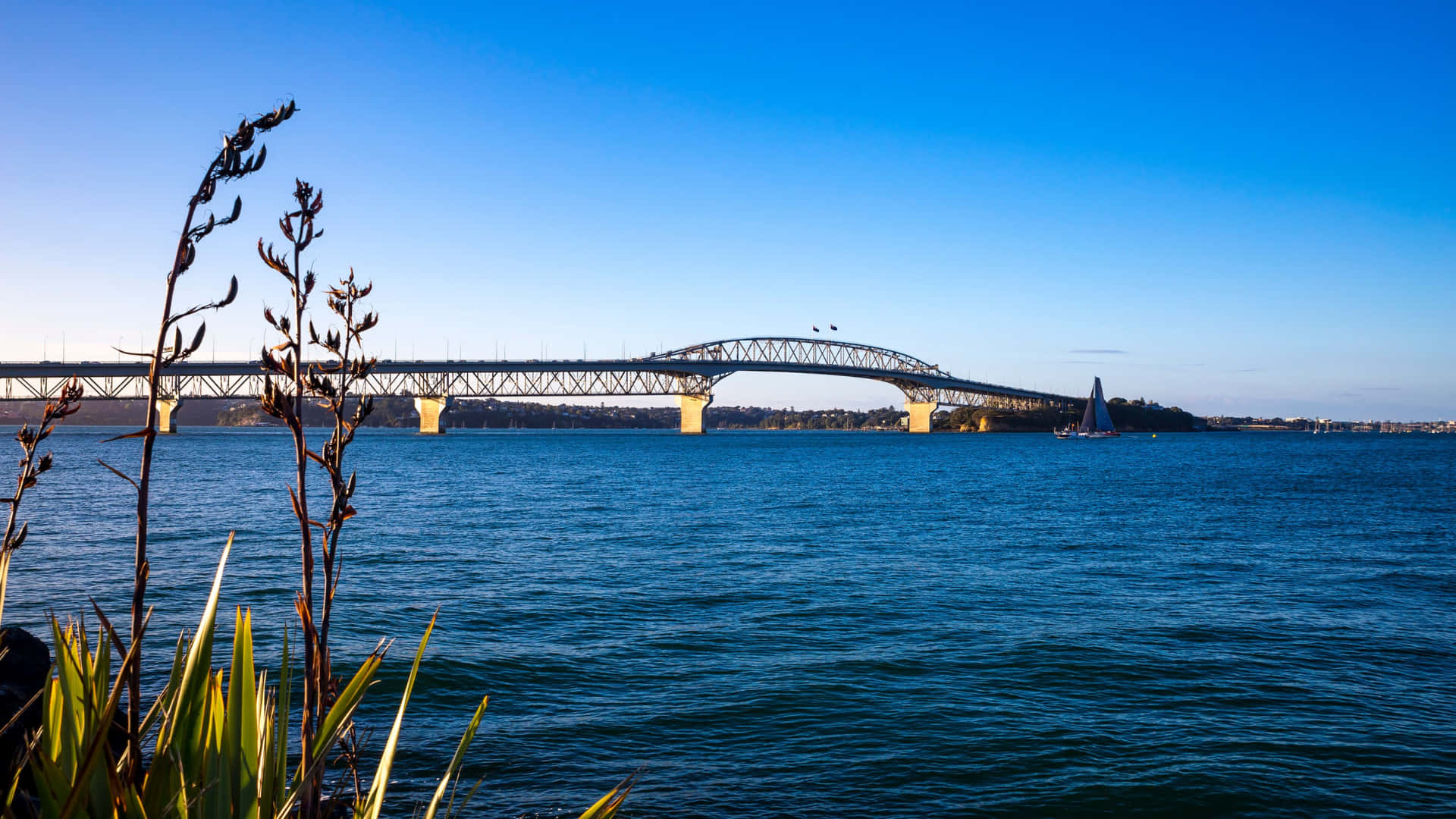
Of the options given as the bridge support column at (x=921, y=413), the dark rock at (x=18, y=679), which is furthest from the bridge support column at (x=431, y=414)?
the dark rock at (x=18, y=679)

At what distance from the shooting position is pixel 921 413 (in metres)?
177

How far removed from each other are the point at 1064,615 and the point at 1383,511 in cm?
2827

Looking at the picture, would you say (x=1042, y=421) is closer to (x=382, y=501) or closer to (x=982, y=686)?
(x=382, y=501)

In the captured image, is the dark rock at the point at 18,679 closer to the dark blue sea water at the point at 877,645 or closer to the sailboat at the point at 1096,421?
the dark blue sea water at the point at 877,645

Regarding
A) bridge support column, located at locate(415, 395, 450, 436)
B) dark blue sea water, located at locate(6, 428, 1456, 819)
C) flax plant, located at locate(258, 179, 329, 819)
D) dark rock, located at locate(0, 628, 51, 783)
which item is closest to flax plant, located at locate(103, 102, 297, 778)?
flax plant, located at locate(258, 179, 329, 819)

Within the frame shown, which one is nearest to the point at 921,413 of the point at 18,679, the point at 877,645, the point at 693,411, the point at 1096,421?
the point at 1096,421

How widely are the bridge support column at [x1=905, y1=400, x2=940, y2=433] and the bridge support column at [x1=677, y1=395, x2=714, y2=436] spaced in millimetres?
44646

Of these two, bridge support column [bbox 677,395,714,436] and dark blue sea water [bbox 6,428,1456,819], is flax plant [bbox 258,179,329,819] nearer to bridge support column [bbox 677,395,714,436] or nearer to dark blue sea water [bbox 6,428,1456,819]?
dark blue sea water [bbox 6,428,1456,819]

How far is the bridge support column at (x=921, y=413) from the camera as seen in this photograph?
17488 cm

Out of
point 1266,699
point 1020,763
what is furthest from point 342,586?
point 1266,699

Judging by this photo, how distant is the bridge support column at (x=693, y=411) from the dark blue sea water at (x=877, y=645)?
114051 mm

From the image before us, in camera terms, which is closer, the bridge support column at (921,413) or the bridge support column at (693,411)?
the bridge support column at (693,411)

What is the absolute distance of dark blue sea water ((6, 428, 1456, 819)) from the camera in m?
8.16

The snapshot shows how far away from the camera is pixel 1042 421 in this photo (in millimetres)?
187625
